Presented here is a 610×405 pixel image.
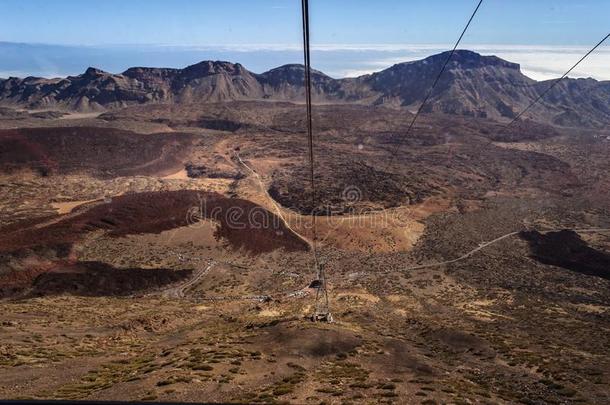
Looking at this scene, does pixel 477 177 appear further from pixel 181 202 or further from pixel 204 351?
pixel 204 351

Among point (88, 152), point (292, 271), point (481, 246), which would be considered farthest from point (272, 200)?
point (88, 152)

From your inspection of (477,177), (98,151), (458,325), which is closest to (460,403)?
(458,325)

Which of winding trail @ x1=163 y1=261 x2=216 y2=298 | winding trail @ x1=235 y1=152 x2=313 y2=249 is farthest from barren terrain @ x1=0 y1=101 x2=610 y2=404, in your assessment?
winding trail @ x1=235 y1=152 x2=313 y2=249

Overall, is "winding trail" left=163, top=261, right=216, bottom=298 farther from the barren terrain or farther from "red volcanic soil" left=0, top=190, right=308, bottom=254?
"red volcanic soil" left=0, top=190, right=308, bottom=254

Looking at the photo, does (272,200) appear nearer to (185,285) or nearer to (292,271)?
(292,271)

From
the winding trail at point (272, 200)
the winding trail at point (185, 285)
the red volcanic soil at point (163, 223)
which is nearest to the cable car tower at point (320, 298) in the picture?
the red volcanic soil at point (163, 223)
